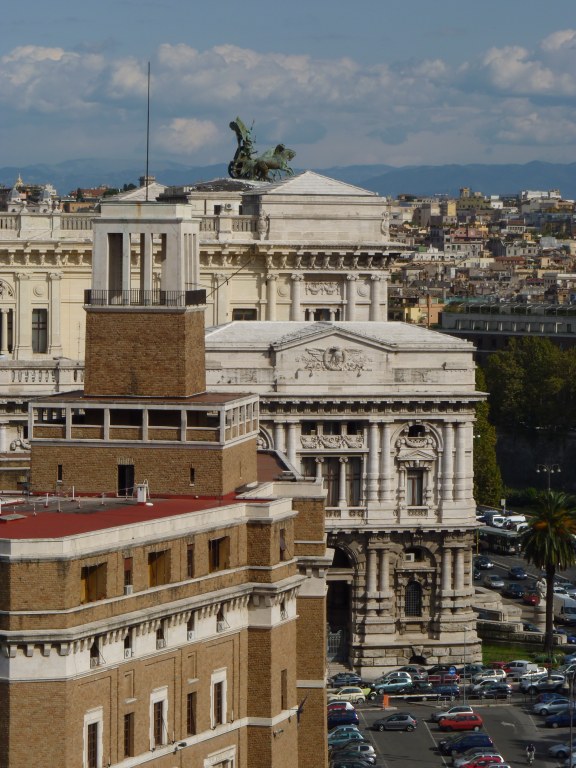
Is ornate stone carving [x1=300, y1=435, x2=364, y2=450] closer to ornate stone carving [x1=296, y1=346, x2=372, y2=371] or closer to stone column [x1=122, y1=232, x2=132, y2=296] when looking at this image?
ornate stone carving [x1=296, y1=346, x2=372, y2=371]

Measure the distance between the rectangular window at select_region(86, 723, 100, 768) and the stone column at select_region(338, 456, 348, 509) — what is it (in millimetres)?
52623

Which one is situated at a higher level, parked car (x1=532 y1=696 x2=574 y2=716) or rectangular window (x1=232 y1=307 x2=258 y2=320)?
rectangular window (x1=232 y1=307 x2=258 y2=320)

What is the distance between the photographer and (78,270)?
141 meters

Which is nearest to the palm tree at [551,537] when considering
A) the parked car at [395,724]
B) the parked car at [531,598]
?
the parked car at [531,598]

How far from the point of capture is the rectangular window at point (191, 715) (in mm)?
80250

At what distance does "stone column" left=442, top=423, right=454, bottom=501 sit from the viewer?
129 meters

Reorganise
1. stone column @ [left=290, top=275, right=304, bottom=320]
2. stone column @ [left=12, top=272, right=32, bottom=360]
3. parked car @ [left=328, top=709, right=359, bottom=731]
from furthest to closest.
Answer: stone column @ [left=290, top=275, right=304, bottom=320] < stone column @ [left=12, top=272, right=32, bottom=360] < parked car @ [left=328, top=709, right=359, bottom=731]

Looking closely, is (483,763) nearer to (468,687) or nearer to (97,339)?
(468,687)

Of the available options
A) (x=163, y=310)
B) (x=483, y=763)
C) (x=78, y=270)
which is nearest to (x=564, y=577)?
(x=78, y=270)

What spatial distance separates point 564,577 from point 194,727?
8185cm

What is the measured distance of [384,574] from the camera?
421ft

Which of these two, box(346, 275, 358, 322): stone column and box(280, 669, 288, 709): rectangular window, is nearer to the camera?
box(280, 669, 288, 709): rectangular window

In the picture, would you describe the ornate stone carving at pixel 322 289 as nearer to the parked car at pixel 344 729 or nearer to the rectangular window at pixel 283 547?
the parked car at pixel 344 729

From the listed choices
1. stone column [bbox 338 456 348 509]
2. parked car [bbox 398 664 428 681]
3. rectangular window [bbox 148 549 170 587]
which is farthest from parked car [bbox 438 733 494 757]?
rectangular window [bbox 148 549 170 587]
